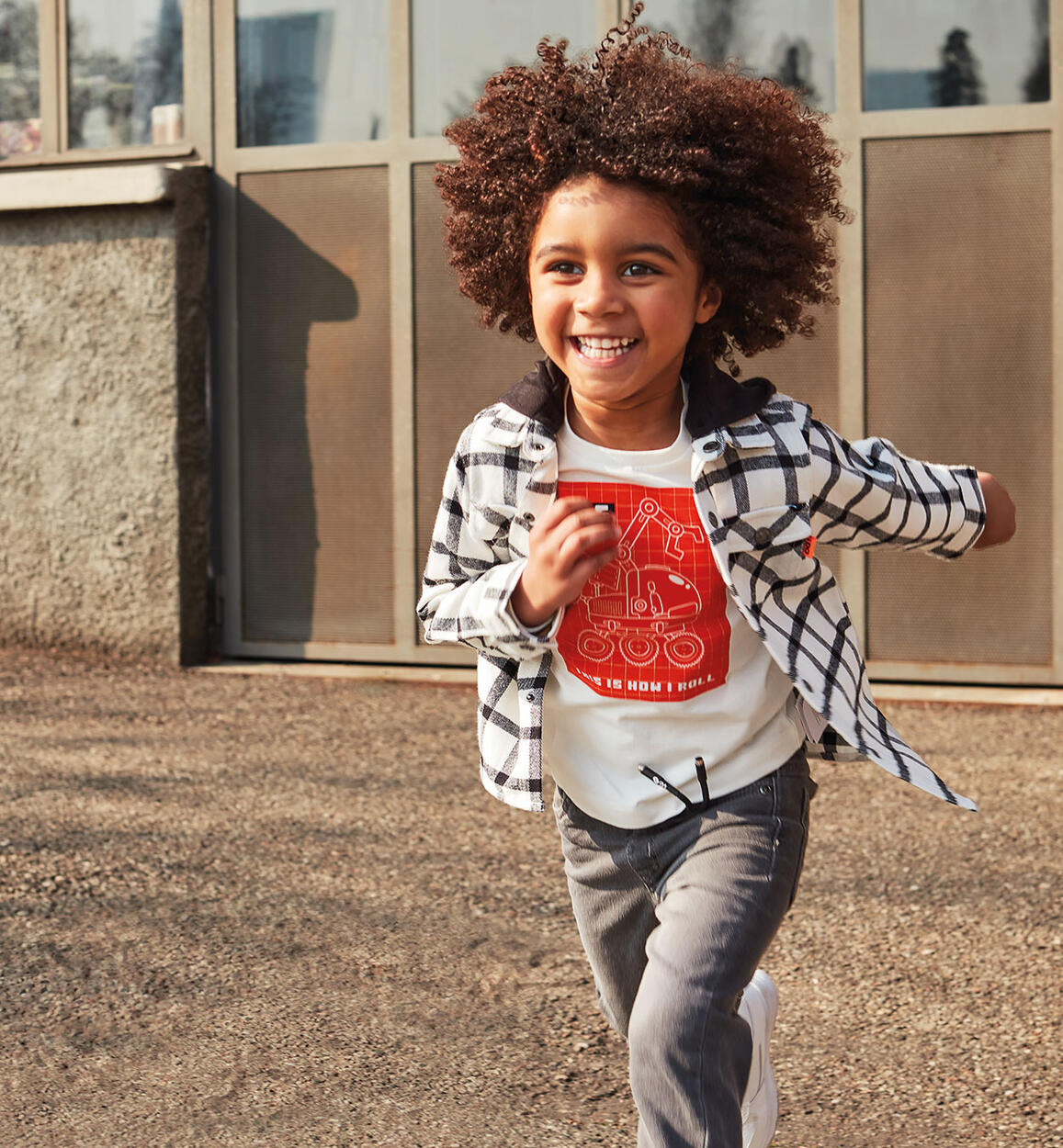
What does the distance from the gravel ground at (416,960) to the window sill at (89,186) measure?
2.49 m

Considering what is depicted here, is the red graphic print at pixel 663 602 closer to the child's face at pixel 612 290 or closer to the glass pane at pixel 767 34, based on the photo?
the child's face at pixel 612 290

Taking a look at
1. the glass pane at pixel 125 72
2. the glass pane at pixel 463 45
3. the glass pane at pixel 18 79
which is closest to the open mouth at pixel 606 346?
the glass pane at pixel 463 45

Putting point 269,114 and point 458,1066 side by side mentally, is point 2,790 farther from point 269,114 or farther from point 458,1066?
point 269,114

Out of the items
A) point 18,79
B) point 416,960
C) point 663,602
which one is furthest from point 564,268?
point 18,79

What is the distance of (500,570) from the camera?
85.0 inches

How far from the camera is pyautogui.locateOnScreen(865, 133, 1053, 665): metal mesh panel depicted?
20.3ft

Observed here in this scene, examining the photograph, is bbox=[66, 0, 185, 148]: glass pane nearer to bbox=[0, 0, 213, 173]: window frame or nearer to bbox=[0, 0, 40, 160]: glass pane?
bbox=[0, 0, 213, 173]: window frame

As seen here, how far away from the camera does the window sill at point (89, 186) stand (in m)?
6.64

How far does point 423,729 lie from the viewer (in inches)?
227

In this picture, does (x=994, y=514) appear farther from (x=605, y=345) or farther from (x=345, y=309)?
(x=345, y=309)

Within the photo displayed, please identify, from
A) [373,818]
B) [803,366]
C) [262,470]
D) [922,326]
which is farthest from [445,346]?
[373,818]

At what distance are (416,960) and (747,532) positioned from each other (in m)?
1.64

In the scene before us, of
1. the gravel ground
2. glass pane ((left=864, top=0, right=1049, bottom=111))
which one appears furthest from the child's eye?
glass pane ((left=864, top=0, right=1049, bottom=111))

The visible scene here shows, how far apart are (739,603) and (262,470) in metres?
5.10
